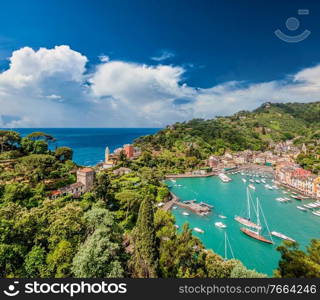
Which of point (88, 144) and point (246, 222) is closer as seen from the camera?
point (246, 222)

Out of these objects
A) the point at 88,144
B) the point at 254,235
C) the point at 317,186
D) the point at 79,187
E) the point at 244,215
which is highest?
the point at 88,144

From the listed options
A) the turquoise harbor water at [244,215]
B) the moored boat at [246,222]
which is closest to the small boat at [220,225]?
the turquoise harbor water at [244,215]

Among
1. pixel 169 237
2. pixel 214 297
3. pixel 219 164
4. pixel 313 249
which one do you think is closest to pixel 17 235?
pixel 169 237

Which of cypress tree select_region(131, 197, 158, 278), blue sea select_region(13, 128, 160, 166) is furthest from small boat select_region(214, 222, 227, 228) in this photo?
blue sea select_region(13, 128, 160, 166)

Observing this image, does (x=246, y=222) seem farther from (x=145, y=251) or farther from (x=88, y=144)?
(x=88, y=144)

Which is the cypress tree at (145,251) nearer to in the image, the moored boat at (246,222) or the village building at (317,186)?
the moored boat at (246,222)

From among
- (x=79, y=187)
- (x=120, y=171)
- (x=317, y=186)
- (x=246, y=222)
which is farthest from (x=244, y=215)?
(x=120, y=171)

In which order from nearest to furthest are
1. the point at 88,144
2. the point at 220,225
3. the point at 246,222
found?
the point at 220,225 < the point at 246,222 < the point at 88,144
